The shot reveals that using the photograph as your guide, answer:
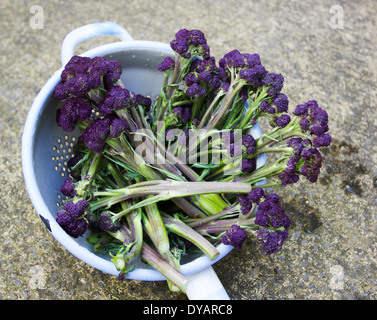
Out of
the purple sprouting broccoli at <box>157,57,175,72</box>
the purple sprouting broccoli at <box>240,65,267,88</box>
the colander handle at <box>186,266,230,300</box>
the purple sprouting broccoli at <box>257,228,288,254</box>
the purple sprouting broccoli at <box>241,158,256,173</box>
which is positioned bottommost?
the colander handle at <box>186,266,230,300</box>

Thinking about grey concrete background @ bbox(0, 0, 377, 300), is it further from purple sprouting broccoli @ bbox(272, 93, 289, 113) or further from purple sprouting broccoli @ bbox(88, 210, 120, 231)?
purple sprouting broccoli @ bbox(272, 93, 289, 113)

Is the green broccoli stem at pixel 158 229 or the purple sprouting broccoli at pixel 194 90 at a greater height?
the purple sprouting broccoli at pixel 194 90

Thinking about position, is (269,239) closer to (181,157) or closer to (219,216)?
(219,216)

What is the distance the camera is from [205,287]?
3.57 ft

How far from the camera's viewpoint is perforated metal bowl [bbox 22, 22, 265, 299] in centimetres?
105

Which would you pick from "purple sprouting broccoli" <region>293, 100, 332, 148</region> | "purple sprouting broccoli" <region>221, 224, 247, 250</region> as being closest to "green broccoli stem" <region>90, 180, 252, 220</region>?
"purple sprouting broccoli" <region>221, 224, 247, 250</region>

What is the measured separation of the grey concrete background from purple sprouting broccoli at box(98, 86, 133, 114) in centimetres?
55

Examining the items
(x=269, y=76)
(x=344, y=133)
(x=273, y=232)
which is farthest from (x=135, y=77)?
(x=344, y=133)

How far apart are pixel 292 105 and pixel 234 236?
2.77 ft

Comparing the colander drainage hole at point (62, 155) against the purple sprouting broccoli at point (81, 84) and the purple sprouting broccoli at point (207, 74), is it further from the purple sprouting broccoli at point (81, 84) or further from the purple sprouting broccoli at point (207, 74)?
the purple sprouting broccoli at point (207, 74)

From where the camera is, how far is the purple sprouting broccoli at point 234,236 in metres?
1.07

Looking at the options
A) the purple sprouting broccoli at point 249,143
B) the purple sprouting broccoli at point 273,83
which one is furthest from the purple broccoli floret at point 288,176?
the purple sprouting broccoli at point 273,83

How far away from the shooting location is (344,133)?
66.8 inches

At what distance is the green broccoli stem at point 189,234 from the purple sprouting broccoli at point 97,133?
0.27 m
